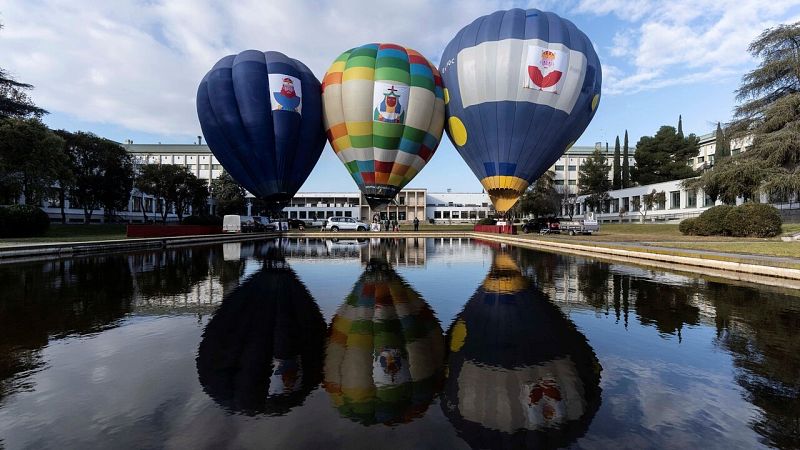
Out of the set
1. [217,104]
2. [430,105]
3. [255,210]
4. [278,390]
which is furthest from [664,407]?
[255,210]

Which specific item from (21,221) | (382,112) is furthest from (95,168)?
(382,112)

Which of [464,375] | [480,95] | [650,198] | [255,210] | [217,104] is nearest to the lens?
[464,375]

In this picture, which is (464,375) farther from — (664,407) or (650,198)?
(650,198)

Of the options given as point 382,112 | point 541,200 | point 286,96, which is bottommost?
point 541,200

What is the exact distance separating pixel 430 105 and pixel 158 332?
29681 mm

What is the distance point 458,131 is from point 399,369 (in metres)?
29.7

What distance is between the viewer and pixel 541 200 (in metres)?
72.2

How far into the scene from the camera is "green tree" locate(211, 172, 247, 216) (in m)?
79.0

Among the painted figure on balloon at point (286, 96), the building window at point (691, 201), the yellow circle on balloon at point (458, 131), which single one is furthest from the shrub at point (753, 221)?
the painted figure on balloon at point (286, 96)

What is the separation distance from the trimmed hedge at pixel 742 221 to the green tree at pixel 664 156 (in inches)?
1804

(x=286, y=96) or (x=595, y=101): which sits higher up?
(x=286, y=96)

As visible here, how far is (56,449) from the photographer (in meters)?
3.31

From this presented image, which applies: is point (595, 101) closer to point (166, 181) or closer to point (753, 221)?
point (753, 221)

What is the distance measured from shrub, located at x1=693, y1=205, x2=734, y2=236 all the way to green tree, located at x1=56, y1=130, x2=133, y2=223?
62.4 metres
